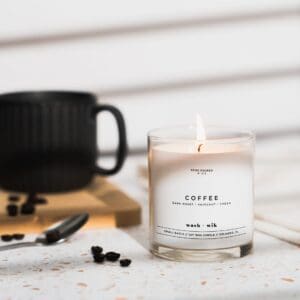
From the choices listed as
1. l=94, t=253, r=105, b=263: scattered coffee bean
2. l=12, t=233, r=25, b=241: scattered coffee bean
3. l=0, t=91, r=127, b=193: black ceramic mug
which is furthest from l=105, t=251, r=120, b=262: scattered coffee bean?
l=0, t=91, r=127, b=193: black ceramic mug

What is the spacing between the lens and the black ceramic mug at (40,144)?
86cm

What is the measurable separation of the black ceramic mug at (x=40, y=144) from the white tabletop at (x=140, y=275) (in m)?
0.16

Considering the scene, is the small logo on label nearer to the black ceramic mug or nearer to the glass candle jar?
the glass candle jar

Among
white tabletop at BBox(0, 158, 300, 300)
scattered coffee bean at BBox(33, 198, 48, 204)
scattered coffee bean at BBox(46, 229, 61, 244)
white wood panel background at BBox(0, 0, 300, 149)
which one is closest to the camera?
white tabletop at BBox(0, 158, 300, 300)

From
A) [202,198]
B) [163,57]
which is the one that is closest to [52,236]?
[202,198]

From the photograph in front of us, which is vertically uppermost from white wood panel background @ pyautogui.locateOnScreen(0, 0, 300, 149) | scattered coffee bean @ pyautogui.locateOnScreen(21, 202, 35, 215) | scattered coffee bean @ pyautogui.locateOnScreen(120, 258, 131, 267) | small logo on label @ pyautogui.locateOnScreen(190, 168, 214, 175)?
white wood panel background @ pyautogui.locateOnScreen(0, 0, 300, 149)

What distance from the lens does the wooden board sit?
749 mm

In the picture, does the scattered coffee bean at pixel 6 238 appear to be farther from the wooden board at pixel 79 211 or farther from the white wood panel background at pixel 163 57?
the white wood panel background at pixel 163 57

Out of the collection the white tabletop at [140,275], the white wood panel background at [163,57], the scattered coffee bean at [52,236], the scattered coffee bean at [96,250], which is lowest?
the white tabletop at [140,275]

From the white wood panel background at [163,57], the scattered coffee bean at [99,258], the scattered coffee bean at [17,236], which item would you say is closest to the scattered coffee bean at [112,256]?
the scattered coffee bean at [99,258]

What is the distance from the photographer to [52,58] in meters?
1.09

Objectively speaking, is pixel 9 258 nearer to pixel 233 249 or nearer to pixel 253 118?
pixel 233 249

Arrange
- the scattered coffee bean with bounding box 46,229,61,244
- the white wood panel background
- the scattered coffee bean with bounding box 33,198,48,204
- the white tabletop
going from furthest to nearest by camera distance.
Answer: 1. the white wood panel background
2. the scattered coffee bean with bounding box 33,198,48,204
3. the scattered coffee bean with bounding box 46,229,61,244
4. the white tabletop

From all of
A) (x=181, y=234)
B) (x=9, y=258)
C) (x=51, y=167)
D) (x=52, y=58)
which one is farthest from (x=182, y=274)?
(x=52, y=58)
